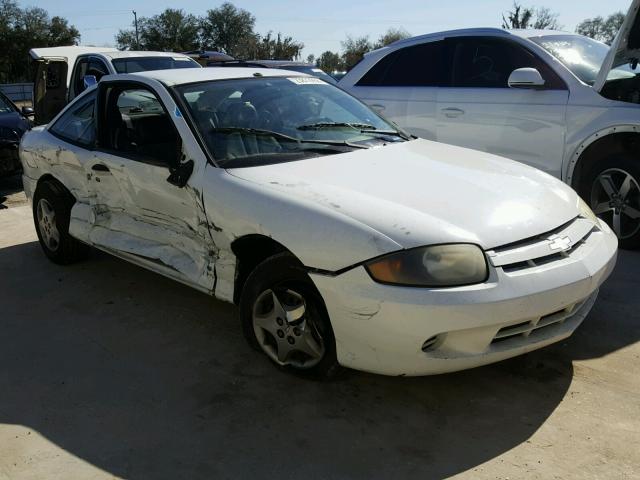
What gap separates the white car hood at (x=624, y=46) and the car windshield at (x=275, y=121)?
1.93 m

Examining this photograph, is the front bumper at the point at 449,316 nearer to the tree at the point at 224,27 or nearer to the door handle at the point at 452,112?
the door handle at the point at 452,112

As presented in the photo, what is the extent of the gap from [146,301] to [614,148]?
12.5 ft

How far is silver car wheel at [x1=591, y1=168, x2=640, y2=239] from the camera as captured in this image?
16.4ft

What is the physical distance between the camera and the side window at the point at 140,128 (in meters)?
3.92

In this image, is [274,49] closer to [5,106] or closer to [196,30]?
[196,30]

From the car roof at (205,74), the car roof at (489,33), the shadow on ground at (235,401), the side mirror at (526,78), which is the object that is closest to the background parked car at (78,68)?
the car roof at (489,33)

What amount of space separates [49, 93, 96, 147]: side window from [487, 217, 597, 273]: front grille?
3109mm

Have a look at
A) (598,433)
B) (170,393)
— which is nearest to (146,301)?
(170,393)

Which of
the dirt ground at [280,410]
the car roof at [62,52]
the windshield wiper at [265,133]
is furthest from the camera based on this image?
the car roof at [62,52]

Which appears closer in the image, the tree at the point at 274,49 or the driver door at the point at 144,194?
the driver door at the point at 144,194

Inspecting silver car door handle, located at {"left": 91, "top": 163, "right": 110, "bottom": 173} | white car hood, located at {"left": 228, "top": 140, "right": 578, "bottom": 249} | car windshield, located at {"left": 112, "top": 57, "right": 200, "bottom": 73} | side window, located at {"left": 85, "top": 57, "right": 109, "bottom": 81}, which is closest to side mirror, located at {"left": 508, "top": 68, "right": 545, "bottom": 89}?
white car hood, located at {"left": 228, "top": 140, "right": 578, "bottom": 249}

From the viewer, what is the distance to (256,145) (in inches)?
146

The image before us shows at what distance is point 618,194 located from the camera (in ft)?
16.6

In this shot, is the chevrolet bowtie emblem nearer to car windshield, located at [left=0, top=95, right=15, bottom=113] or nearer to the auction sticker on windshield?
the auction sticker on windshield
